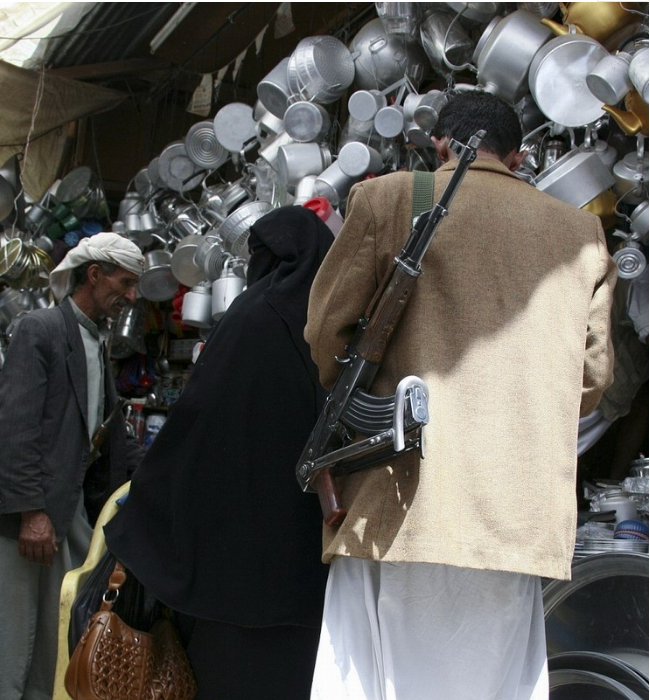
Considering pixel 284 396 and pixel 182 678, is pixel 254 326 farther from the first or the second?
pixel 182 678

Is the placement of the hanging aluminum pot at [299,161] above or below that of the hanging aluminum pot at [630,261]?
above

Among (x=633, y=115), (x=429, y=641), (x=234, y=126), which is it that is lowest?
(x=429, y=641)

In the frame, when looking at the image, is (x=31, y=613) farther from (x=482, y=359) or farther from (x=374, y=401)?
(x=482, y=359)

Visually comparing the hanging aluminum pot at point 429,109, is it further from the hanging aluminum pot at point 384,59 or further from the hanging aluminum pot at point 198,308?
the hanging aluminum pot at point 198,308

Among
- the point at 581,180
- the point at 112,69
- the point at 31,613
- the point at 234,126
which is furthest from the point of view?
the point at 112,69

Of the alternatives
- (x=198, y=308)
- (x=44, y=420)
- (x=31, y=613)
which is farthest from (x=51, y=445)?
(x=198, y=308)

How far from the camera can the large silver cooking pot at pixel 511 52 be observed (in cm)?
266

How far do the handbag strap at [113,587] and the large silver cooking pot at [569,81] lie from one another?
5.52 ft

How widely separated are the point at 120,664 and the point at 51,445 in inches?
36.0

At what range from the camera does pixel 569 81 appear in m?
2.54

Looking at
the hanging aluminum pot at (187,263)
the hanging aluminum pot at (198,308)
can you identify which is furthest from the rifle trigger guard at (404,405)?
the hanging aluminum pot at (187,263)

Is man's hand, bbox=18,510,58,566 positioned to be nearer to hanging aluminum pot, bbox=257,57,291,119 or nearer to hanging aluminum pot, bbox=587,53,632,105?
hanging aluminum pot, bbox=257,57,291,119

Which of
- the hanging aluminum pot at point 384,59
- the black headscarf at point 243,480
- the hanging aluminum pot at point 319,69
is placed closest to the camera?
the black headscarf at point 243,480

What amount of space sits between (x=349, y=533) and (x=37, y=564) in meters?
1.63
